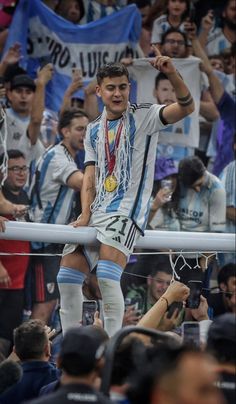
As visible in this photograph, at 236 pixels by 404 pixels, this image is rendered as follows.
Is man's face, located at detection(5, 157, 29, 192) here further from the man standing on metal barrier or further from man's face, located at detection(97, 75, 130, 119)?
man's face, located at detection(97, 75, 130, 119)

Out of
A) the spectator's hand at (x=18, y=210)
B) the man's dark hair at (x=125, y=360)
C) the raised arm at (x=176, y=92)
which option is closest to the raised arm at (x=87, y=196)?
the raised arm at (x=176, y=92)

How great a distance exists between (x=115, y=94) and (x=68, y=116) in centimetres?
313

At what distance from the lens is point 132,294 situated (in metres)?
10.4

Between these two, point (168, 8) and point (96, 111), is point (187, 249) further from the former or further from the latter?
point (168, 8)

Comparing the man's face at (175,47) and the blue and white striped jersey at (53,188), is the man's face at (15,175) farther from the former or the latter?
the man's face at (175,47)

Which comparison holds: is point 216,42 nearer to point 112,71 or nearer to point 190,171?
point 190,171

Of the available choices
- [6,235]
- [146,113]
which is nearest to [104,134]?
[146,113]

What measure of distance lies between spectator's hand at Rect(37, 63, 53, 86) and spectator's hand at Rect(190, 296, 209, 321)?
14.8ft

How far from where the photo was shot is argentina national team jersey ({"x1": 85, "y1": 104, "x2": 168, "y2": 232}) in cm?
859

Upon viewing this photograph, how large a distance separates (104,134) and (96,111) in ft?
13.7

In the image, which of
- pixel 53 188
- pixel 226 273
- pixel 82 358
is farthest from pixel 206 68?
pixel 82 358

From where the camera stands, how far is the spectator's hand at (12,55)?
Answer: 12.4 meters

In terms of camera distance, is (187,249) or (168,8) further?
(168,8)

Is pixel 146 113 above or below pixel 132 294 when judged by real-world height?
above
